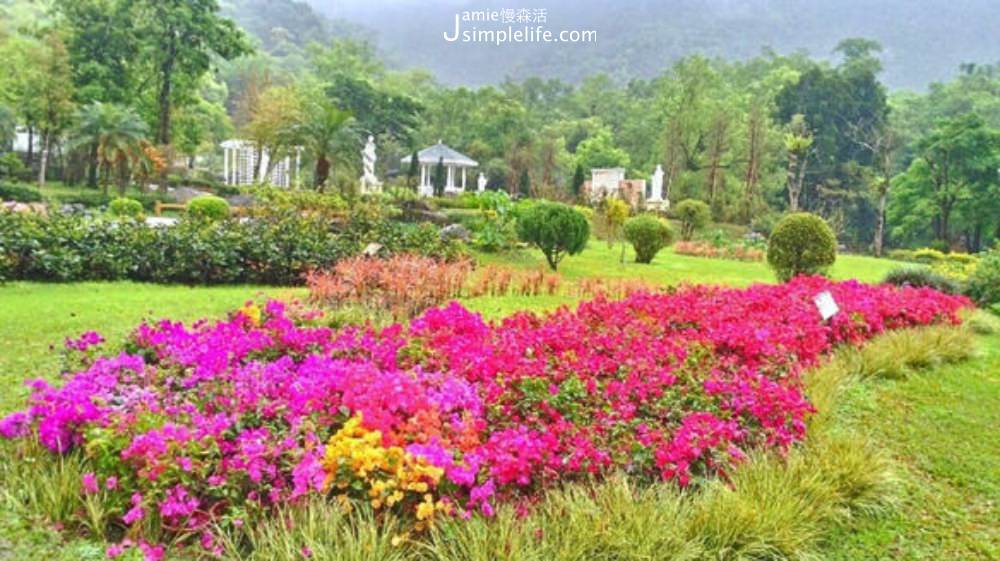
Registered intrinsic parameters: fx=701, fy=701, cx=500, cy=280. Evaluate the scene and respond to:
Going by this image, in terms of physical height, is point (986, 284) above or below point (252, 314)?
above

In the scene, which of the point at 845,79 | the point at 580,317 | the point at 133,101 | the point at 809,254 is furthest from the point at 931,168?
the point at 133,101

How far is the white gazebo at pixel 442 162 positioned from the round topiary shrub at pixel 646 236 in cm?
1846

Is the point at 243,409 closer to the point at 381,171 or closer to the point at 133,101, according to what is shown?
the point at 133,101

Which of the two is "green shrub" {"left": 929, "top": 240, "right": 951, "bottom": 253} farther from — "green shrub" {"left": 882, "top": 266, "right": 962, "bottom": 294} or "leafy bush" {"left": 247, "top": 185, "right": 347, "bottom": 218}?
"leafy bush" {"left": 247, "top": 185, "right": 347, "bottom": 218}

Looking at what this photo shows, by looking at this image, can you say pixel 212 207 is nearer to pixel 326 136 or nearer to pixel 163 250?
pixel 326 136

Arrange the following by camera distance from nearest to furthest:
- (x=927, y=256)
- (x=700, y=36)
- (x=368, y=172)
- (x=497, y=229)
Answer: (x=497, y=229) → (x=927, y=256) → (x=368, y=172) → (x=700, y=36)

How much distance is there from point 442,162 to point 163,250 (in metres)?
25.3

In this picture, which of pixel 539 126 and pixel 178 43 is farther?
pixel 539 126

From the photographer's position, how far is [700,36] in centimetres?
10788

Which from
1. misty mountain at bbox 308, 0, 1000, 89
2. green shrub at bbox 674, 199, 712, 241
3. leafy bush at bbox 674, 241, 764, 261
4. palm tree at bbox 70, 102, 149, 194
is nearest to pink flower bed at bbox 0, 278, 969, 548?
leafy bush at bbox 674, 241, 764, 261

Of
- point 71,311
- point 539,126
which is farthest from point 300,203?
point 539,126

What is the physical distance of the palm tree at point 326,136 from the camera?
65.6ft

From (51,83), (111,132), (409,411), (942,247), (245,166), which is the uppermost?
(51,83)

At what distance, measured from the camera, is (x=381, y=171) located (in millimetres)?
37906
